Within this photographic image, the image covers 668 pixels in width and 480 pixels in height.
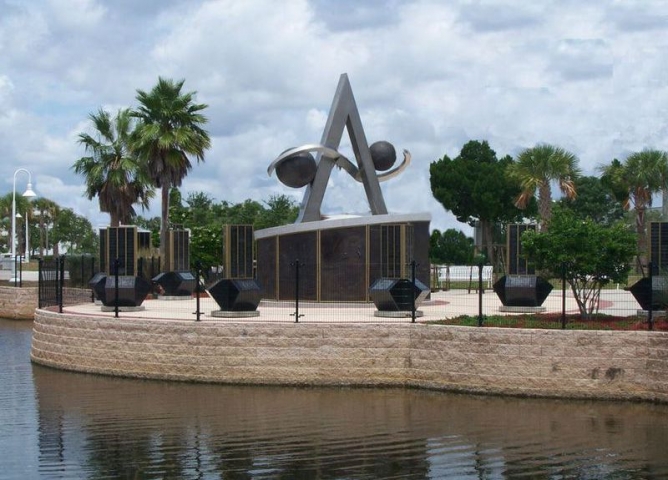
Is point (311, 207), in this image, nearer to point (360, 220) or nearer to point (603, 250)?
point (360, 220)

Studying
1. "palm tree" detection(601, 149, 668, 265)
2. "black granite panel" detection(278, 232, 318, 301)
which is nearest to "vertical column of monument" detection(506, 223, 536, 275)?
"black granite panel" detection(278, 232, 318, 301)

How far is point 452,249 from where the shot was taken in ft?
239

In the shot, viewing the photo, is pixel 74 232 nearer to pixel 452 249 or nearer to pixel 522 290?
pixel 452 249

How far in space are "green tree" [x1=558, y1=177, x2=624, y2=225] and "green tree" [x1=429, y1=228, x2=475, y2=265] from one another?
695 inches

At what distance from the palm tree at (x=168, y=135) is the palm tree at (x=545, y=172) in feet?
63.9

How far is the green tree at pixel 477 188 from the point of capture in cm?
6831

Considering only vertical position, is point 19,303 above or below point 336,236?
below

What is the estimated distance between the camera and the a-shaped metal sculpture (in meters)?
31.5

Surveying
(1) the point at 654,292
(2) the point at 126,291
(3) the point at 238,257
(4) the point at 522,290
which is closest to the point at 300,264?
(3) the point at 238,257

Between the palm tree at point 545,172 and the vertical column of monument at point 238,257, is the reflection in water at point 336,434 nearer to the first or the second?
the vertical column of monument at point 238,257

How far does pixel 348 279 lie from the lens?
30453 millimetres

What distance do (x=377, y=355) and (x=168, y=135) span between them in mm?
20996

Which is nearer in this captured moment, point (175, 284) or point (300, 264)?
point (300, 264)

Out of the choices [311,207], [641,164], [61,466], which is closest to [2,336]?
[311,207]
